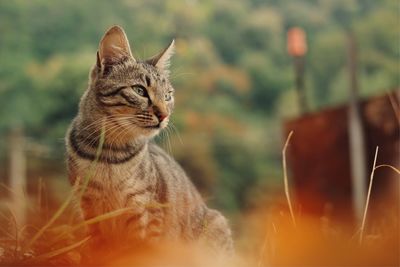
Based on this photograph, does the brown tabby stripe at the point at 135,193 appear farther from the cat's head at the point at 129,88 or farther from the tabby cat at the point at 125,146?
the cat's head at the point at 129,88

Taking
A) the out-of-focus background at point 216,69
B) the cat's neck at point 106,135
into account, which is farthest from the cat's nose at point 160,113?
the out-of-focus background at point 216,69

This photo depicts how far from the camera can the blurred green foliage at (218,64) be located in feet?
65.9

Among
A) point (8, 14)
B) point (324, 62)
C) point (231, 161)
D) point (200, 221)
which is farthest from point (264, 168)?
point (200, 221)

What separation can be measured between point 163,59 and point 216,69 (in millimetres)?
22335

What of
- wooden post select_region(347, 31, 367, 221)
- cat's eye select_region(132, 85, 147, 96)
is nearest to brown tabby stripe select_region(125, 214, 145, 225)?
cat's eye select_region(132, 85, 147, 96)

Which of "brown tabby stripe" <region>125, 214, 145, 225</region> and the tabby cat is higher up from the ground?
the tabby cat

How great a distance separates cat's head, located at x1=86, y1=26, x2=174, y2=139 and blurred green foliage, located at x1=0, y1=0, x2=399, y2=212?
15200 mm

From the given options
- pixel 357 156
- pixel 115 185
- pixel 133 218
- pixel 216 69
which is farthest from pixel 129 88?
pixel 216 69

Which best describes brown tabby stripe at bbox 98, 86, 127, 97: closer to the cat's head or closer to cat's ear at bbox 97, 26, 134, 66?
the cat's head

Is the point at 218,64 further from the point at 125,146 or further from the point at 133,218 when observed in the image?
the point at 133,218

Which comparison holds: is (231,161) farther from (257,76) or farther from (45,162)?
(45,162)

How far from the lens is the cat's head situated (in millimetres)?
2035

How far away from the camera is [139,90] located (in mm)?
2248

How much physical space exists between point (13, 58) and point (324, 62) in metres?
11.7
